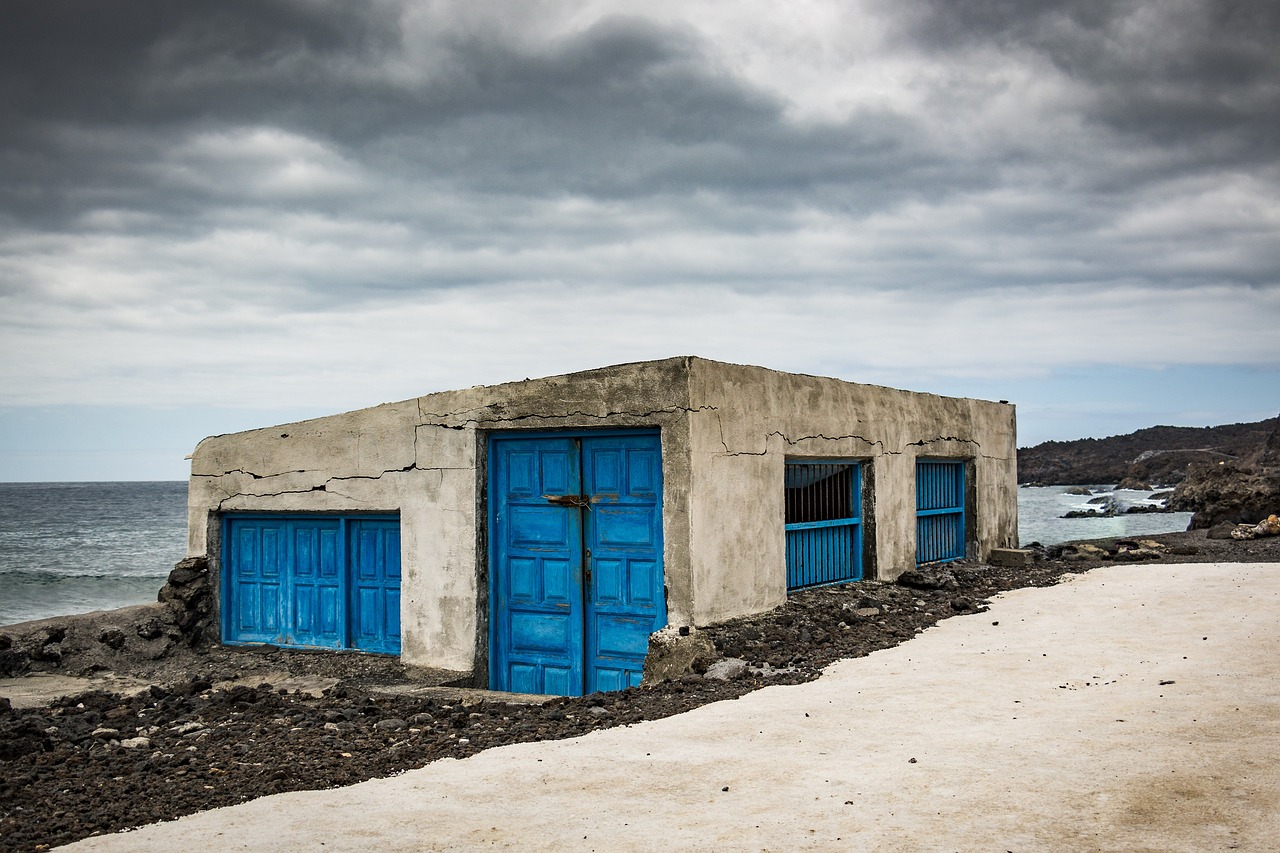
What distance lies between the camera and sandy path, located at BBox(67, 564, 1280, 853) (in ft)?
13.8

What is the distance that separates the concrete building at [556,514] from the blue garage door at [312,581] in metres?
0.02

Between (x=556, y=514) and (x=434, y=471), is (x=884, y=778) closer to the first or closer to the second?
(x=556, y=514)

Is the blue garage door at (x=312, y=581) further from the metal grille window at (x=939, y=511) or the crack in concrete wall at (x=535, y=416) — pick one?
the metal grille window at (x=939, y=511)

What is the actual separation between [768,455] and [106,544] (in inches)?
1985

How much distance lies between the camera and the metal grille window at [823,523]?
36.3 ft

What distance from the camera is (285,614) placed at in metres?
12.1

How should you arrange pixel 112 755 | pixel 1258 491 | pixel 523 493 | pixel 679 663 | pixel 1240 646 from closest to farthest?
1. pixel 112 755
2. pixel 1240 646
3. pixel 679 663
4. pixel 523 493
5. pixel 1258 491

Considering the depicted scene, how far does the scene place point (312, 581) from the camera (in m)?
12.0

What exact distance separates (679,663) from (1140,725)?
3950 mm

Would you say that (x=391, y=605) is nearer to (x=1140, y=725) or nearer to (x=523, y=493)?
(x=523, y=493)

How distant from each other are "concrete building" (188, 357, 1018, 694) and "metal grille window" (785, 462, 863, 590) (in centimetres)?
3

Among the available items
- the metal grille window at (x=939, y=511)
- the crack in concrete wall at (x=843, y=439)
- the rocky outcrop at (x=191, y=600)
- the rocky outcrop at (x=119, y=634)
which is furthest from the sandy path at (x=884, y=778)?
the rocky outcrop at (x=191, y=600)

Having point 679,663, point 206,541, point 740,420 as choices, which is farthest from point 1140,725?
point 206,541

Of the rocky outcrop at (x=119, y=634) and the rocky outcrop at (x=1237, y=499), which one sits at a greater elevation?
the rocky outcrop at (x=1237, y=499)
